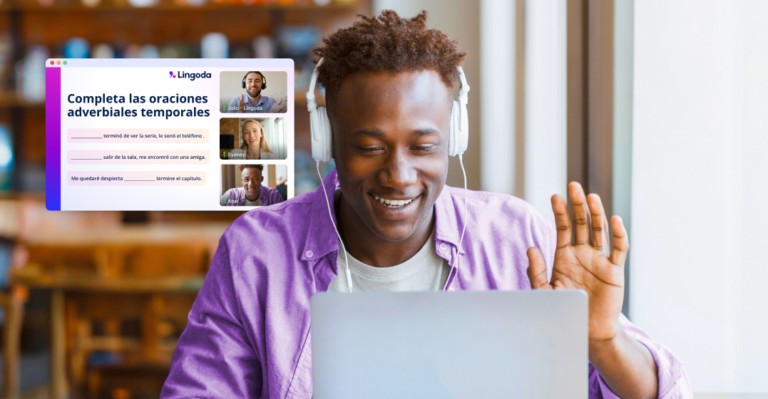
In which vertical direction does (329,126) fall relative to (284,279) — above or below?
above

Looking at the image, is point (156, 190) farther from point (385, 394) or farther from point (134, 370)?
point (385, 394)

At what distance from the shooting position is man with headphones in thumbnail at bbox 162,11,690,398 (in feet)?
4.07

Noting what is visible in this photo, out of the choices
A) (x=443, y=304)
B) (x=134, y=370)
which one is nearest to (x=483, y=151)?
(x=134, y=370)

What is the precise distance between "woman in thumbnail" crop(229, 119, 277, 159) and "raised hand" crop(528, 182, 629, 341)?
130 cm

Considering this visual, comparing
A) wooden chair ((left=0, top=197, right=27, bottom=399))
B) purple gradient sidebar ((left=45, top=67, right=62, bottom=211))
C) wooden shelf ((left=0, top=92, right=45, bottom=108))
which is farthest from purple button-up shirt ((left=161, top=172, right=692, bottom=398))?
wooden shelf ((left=0, top=92, right=45, bottom=108))

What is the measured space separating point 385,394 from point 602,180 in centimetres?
129

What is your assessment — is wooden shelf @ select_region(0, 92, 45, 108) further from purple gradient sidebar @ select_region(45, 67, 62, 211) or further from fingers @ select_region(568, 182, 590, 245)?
fingers @ select_region(568, 182, 590, 245)

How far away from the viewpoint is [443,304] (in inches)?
33.8

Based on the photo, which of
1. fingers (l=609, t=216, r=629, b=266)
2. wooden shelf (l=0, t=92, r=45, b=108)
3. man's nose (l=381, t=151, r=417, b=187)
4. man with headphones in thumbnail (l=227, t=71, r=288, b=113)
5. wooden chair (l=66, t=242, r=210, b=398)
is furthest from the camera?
wooden shelf (l=0, t=92, r=45, b=108)

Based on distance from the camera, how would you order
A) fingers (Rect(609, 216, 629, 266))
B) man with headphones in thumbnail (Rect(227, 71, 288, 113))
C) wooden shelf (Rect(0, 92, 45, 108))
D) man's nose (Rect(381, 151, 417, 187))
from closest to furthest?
fingers (Rect(609, 216, 629, 266)) < man's nose (Rect(381, 151, 417, 187)) < man with headphones in thumbnail (Rect(227, 71, 288, 113)) < wooden shelf (Rect(0, 92, 45, 108))

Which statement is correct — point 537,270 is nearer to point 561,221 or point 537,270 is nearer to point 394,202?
point 561,221

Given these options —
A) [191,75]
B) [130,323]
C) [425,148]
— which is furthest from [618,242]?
[130,323]

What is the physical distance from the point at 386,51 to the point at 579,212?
14.0 inches

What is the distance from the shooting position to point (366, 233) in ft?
4.39
